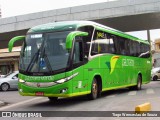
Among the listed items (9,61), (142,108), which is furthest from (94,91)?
(9,61)

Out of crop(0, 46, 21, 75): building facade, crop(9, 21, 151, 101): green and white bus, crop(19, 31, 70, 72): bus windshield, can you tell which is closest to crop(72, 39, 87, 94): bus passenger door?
crop(9, 21, 151, 101): green and white bus

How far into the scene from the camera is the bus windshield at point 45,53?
13.3 m

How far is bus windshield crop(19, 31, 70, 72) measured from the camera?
43.8 ft

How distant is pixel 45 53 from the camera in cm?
1359

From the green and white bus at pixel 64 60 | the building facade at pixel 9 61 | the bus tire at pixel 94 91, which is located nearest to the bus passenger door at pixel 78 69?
the green and white bus at pixel 64 60

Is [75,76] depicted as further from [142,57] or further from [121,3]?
[121,3]

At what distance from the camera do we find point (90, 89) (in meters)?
14.8

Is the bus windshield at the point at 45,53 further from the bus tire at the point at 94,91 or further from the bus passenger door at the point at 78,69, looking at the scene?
the bus tire at the point at 94,91

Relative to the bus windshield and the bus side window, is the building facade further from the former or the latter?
the bus side window

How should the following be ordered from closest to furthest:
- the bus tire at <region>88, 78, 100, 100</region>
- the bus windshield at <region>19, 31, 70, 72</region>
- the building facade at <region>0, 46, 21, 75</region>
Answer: the bus windshield at <region>19, 31, 70, 72</region>
the bus tire at <region>88, 78, 100, 100</region>
the building facade at <region>0, 46, 21, 75</region>

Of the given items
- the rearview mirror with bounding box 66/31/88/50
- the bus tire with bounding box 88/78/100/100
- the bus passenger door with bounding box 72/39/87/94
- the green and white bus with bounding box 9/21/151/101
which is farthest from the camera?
the bus tire with bounding box 88/78/100/100

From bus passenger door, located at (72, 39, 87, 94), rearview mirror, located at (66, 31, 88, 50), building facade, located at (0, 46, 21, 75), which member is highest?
rearview mirror, located at (66, 31, 88, 50)

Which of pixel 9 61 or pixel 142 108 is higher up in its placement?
pixel 142 108

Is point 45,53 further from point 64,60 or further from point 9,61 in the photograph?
point 9,61
